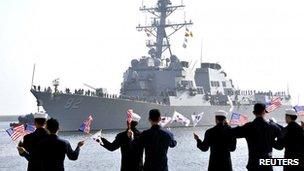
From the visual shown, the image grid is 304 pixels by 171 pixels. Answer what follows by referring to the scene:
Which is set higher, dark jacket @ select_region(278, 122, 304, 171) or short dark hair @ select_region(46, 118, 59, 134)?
short dark hair @ select_region(46, 118, 59, 134)

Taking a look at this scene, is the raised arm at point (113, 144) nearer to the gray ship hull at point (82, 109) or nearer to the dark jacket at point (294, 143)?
the dark jacket at point (294, 143)

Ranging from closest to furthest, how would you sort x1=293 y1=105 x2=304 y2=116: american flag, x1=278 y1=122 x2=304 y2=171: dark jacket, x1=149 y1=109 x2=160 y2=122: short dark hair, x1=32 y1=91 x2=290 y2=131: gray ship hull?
x1=149 y1=109 x2=160 y2=122: short dark hair
x1=278 y1=122 x2=304 y2=171: dark jacket
x1=293 y1=105 x2=304 y2=116: american flag
x1=32 y1=91 x2=290 y2=131: gray ship hull

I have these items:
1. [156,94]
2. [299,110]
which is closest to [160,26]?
[156,94]

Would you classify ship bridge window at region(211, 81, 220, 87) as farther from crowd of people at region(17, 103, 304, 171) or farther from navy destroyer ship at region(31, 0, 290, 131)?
crowd of people at region(17, 103, 304, 171)

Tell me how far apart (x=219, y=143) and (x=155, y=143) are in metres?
0.85

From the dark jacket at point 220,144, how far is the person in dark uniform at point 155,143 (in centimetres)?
47

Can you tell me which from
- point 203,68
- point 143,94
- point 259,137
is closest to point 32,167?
point 259,137

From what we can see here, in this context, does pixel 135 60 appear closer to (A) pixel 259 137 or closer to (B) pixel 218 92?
(B) pixel 218 92

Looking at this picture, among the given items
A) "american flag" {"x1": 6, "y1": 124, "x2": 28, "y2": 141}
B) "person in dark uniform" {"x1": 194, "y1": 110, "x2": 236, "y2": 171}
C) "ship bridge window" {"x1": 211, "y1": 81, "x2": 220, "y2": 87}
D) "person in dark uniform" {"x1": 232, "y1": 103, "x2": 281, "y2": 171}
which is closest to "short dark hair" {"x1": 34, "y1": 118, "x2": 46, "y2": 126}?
"american flag" {"x1": 6, "y1": 124, "x2": 28, "y2": 141}

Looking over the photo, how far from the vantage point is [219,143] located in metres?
6.68

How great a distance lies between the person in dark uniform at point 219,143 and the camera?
21.9ft

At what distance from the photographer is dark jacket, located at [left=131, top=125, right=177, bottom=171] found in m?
6.51

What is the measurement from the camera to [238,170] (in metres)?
17.3

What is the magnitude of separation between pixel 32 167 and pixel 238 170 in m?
12.0
